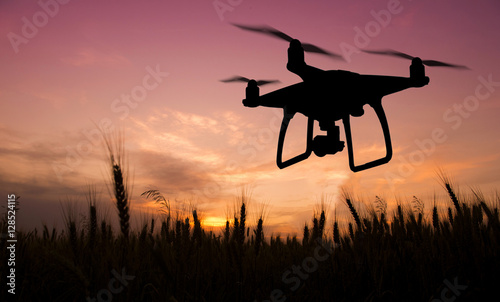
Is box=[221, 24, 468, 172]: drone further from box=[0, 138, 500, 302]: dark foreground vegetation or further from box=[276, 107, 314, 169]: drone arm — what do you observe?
box=[0, 138, 500, 302]: dark foreground vegetation

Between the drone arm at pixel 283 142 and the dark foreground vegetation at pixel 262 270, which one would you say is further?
the drone arm at pixel 283 142

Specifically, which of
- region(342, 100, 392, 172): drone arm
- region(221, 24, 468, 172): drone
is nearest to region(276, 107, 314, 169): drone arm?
region(221, 24, 468, 172): drone

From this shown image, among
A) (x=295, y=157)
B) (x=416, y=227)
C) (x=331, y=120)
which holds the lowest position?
(x=416, y=227)

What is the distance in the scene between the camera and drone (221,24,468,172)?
4.29 m

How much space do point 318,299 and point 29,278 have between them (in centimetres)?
313

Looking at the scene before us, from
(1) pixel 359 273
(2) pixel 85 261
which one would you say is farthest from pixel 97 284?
(1) pixel 359 273

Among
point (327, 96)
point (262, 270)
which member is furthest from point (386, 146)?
point (262, 270)

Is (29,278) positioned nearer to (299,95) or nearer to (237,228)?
(237,228)

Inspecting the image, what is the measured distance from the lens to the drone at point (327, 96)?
169 inches

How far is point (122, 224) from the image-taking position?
3.41 metres

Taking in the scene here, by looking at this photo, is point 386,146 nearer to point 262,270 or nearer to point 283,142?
point 283,142

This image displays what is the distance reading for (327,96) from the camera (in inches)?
181

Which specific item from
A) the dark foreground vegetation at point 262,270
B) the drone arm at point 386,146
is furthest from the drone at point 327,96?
the dark foreground vegetation at point 262,270

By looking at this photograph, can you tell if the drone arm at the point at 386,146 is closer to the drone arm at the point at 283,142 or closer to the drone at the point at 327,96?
the drone at the point at 327,96
